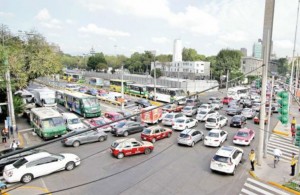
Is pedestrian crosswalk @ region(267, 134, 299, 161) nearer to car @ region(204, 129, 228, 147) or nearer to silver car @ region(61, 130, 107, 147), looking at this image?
car @ region(204, 129, 228, 147)

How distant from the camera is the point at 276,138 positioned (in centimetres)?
2633

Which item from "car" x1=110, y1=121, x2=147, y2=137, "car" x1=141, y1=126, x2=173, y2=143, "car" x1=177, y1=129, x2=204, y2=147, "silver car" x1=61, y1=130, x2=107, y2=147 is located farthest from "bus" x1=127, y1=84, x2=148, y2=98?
"car" x1=177, y1=129, x2=204, y2=147

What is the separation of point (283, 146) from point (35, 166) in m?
21.6

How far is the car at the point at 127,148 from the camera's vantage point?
1900cm

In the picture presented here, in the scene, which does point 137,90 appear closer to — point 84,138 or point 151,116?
point 151,116

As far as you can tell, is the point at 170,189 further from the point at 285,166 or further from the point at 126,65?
the point at 126,65

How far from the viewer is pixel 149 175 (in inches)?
639

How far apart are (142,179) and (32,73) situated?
2442 centimetres

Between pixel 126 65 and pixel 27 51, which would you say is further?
pixel 126 65

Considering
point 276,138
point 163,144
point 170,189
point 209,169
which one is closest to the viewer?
point 170,189

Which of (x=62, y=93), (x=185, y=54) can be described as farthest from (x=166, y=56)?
(x=62, y=93)

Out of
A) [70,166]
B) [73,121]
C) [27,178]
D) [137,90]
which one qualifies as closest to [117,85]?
[137,90]

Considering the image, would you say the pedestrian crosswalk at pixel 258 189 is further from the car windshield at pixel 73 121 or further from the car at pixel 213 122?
the car windshield at pixel 73 121

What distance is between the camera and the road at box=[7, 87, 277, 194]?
Result: 14.5 meters
